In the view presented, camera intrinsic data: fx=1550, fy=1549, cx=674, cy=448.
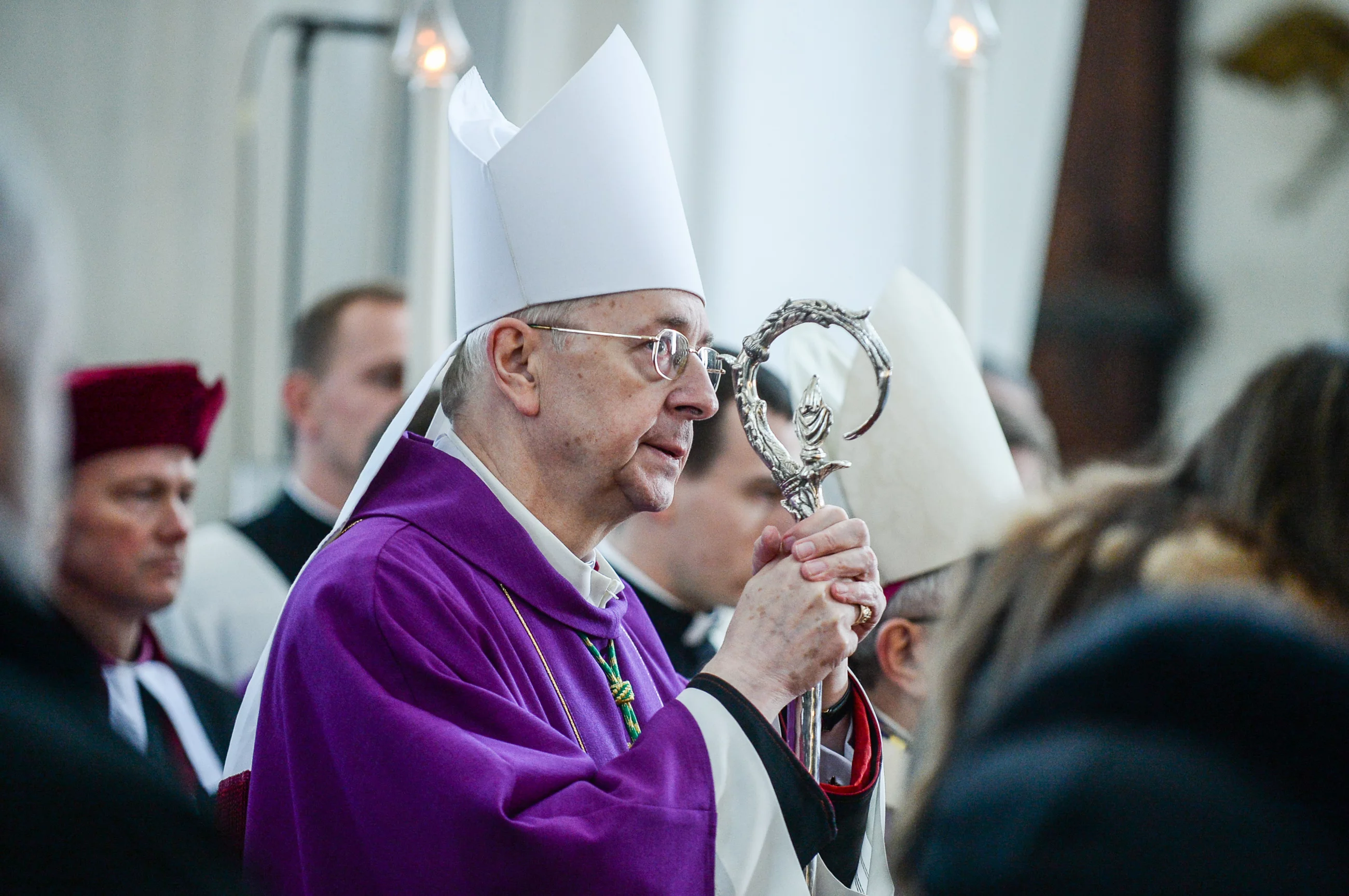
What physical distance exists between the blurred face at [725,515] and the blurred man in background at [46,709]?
2.57 meters

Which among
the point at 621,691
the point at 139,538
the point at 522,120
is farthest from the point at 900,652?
the point at 522,120

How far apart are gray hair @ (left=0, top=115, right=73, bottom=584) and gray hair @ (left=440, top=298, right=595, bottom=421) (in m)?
1.38

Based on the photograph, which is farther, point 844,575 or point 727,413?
point 727,413

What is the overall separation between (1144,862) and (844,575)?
1290mm

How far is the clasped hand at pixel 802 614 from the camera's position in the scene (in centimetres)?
208

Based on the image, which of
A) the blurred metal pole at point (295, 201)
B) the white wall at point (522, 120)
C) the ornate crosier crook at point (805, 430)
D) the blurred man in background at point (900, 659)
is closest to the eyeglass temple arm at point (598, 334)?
the ornate crosier crook at point (805, 430)

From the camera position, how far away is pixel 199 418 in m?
3.74

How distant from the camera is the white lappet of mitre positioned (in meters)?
2.46

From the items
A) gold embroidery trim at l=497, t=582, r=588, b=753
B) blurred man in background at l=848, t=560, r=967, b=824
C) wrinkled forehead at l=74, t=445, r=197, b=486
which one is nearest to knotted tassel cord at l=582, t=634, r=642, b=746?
gold embroidery trim at l=497, t=582, r=588, b=753

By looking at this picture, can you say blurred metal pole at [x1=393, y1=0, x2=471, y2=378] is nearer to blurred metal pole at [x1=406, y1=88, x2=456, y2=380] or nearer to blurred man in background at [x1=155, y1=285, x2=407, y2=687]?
blurred metal pole at [x1=406, y1=88, x2=456, y2=380]

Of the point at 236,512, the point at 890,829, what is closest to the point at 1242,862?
the point at 890,829

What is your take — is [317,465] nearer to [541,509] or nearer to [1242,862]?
[541,509]

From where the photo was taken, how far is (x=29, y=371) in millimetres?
1005

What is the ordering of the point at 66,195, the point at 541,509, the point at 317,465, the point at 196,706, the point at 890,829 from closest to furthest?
the point at 541,509
the point at 890,829
the point at 196,706
the point at 317,465
the point at 66,195
